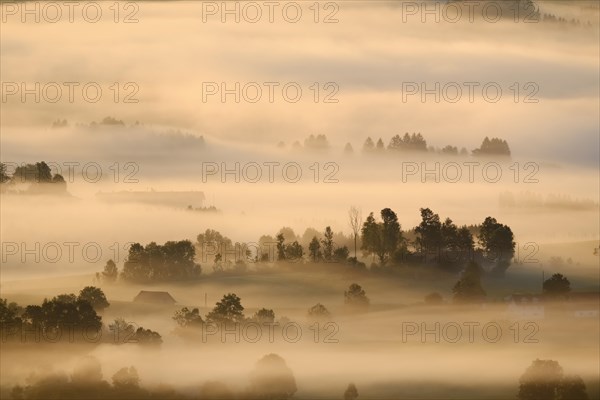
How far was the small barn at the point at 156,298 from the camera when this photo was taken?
94750 mm

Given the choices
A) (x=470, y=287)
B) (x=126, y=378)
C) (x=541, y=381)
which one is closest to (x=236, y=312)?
(x=126, y=378)

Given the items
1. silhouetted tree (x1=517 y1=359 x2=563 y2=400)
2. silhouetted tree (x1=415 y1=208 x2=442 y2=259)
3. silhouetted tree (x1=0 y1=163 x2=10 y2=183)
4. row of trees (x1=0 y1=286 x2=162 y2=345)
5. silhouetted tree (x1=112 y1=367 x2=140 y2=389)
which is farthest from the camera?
silhouetted tree (x1=415 y1=208 x2=442 y2=259)

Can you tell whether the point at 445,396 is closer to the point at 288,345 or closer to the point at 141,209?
the point at 288,345

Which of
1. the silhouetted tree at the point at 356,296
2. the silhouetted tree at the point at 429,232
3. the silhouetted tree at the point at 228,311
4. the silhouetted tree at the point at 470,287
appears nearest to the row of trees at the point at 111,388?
the silhouetted tree at the point at 228,311

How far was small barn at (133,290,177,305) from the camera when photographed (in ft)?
311

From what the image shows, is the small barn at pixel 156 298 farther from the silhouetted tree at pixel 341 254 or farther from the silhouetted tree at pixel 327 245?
the silhouetted tree at pixel 341 254

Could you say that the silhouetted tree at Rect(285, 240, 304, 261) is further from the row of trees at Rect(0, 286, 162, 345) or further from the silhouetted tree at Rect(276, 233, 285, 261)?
the row of trees at Rect(0, 286, 162, 345)

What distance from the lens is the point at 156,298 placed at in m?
94.9

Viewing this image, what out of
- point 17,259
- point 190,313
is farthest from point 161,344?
point 17,259

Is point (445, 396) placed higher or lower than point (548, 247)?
lower

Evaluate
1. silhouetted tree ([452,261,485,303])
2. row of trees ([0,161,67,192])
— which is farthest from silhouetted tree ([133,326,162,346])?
silhouetted tree ([452,261,485,303])

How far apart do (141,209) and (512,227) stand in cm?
1654

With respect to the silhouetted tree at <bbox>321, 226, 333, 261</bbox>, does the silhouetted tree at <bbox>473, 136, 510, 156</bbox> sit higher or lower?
higher

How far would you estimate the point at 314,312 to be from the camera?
9669 cm
